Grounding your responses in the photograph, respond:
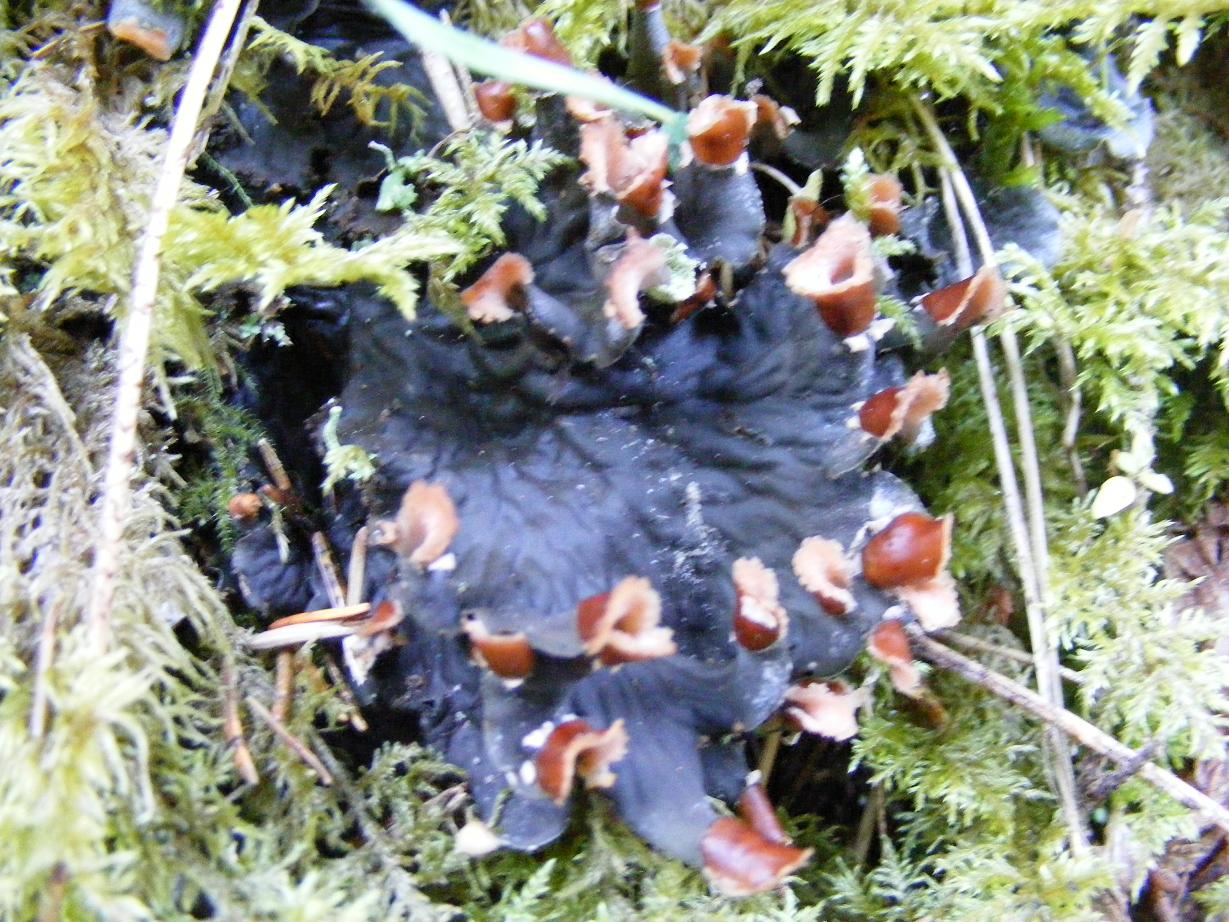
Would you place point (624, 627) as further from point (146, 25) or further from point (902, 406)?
point (146, 25)

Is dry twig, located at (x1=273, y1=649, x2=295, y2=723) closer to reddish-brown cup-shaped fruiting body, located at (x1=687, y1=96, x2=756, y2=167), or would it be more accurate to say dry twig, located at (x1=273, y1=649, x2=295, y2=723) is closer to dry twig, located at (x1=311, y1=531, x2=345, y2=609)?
dry twig, located at (x1=311, y1=531, x2=345, y2=609)

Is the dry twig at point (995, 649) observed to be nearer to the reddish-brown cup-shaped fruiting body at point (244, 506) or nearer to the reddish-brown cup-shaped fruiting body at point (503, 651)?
the reddish-brown cup-shaped fruiting body at point (503, 651)

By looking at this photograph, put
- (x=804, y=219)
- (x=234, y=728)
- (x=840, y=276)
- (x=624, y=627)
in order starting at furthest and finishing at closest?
(x=804, y=219) → (x=840, y=276) → (x=234, y=728) → (x=624, y=627)

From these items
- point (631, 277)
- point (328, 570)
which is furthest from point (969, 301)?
point (328, 570)

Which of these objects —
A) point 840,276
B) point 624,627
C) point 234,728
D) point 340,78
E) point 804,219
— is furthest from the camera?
point 340,78

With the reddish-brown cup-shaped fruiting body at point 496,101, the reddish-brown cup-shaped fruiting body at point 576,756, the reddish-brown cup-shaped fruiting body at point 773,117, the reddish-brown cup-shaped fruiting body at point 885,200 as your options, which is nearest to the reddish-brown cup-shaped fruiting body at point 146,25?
the reddish-brown cup-shaped fruiting body at point 496,101

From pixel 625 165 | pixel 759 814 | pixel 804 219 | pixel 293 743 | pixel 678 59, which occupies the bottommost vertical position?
pixel 759 814

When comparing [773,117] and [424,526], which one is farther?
[773,117]
